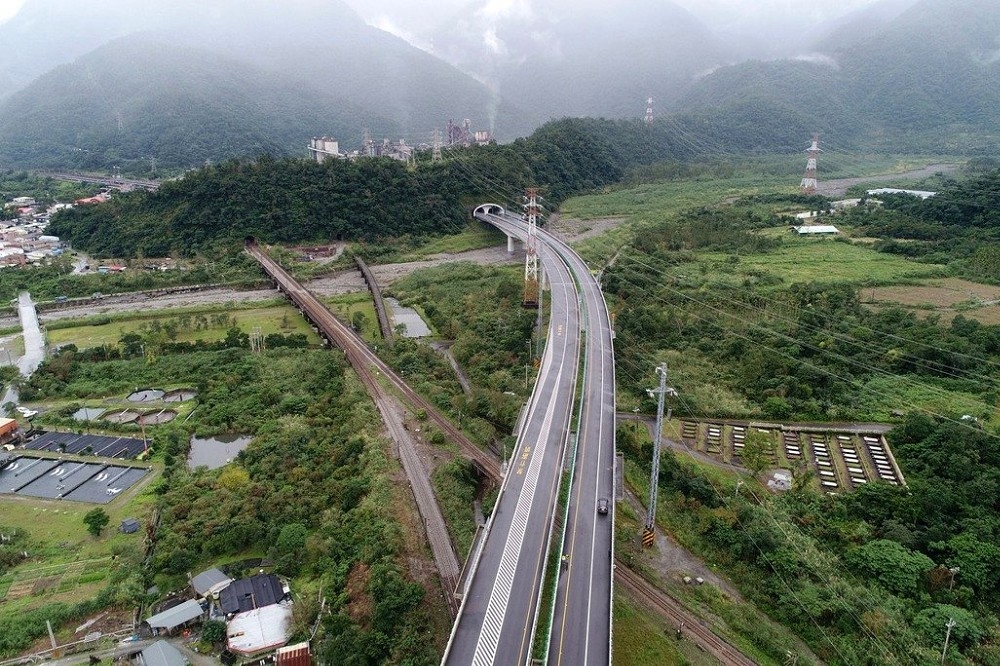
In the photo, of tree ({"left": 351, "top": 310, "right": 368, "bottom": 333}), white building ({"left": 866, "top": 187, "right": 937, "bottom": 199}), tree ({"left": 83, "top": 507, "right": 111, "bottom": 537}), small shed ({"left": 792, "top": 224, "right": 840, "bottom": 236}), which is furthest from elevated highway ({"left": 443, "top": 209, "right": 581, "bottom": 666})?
white building ({"left": 866, "top": 187, "right": 937, "bottom": 199})

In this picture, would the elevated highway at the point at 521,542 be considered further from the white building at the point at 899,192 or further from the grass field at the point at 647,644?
the white building at the point at 899,192

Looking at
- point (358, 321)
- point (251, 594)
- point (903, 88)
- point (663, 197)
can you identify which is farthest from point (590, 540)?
point (903, 88)

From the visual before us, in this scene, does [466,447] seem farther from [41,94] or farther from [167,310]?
[41,94]

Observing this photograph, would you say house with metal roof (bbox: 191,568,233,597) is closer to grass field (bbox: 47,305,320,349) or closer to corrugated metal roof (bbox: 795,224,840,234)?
grass field (bbox: 47,305,320,349)

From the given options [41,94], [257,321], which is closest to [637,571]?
[257,321]

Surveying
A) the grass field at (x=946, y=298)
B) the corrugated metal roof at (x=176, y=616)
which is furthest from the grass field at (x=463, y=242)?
the corrugated metal roof at (x=176, y=616)

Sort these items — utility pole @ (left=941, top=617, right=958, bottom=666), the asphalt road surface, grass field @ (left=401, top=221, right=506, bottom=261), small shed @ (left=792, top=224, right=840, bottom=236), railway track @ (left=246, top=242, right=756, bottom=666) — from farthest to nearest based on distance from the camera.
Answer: grass field @ (left=401, top=221, right=506, bottom=261) < small shed @ (left=792, top=224, right=840, bottom=236) < railway track @ (left=246, top=242, right=756, bottom=666) < utility pole @ (left=941, top=617, right=958, bottom=666) < the asphalt road surface

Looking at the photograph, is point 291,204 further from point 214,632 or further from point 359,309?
point 214,632
